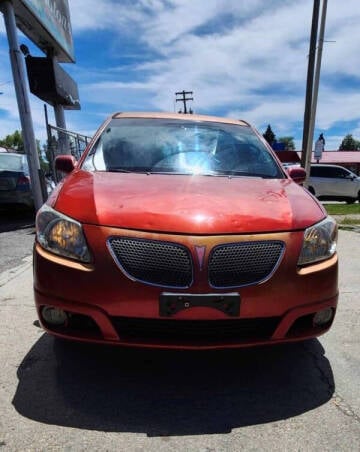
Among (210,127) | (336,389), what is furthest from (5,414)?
(210,127)

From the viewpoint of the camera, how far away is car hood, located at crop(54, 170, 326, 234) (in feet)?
7.06

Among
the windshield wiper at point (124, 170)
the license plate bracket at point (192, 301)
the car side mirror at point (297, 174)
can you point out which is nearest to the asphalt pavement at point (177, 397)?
the license plate bracket at point (192, 301)

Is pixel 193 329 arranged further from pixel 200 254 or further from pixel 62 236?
pixel 62 236

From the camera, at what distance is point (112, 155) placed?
3.28 m

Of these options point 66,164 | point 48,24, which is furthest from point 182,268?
point 48,24

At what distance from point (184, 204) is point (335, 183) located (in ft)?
56.2

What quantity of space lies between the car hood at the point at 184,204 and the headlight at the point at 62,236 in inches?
2.0

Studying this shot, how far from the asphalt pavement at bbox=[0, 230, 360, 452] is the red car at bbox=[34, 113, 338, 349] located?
0.35 metres

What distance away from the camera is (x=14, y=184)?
26.9 feet

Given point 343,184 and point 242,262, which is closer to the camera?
point 242,262

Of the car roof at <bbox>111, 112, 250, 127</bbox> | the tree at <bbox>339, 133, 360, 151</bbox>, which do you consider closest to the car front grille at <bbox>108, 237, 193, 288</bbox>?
the car roof at <bbox>111, 112, 250, 127</bbox>

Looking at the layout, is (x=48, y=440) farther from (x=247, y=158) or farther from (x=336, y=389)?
(x=247, y=158)

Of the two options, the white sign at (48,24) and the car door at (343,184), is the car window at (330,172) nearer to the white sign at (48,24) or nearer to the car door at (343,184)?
the car door at (343,184)

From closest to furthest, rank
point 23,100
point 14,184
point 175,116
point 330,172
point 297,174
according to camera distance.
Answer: point 297,174
point 175,116
point 14,184
point 23,100
point 330,172
